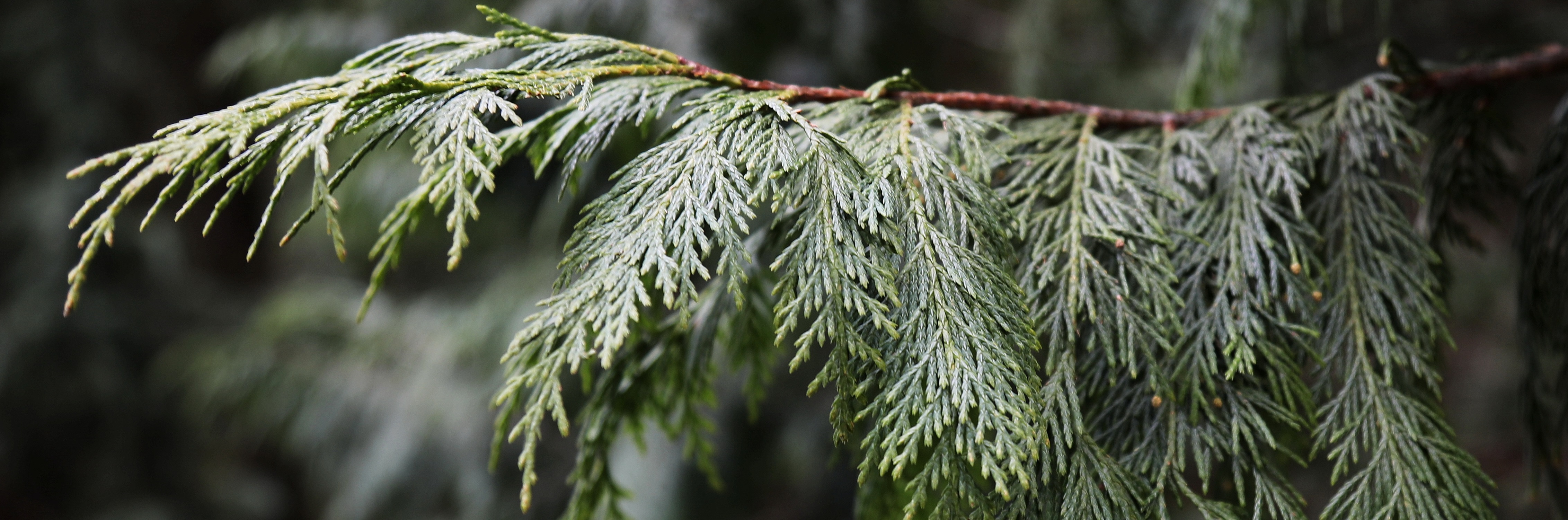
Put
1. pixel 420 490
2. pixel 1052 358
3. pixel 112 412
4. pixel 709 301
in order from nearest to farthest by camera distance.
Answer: pixel 1052 358, pixel 709 301, pixel 420 490, pixel 112 412

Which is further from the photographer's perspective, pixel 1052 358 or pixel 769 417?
pixel 769 417

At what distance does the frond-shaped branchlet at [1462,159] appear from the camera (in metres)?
1.12

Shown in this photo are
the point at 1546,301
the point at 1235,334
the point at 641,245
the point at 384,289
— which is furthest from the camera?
the point at 384,289

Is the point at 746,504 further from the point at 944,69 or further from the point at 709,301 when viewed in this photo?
the point at 944,69

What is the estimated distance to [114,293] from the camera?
3391mm

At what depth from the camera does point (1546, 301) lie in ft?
3.54

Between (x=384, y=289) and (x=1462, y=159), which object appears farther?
(x=384, y=289)

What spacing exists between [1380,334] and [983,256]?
0.51 meters

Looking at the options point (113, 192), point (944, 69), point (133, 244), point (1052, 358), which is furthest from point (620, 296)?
point (133, 244)

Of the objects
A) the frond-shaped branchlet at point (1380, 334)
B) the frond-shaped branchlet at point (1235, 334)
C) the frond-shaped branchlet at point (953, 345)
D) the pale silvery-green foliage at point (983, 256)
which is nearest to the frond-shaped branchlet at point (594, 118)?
the pale silvery-green foliage at point (983, 256)

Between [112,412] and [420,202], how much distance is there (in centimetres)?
354

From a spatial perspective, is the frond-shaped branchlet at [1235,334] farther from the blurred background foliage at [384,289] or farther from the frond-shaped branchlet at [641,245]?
the blurred background foliage at [384,289]

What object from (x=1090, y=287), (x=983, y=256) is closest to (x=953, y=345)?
(x=983, y=256)

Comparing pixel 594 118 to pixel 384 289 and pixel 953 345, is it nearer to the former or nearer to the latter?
pixel 953 345
